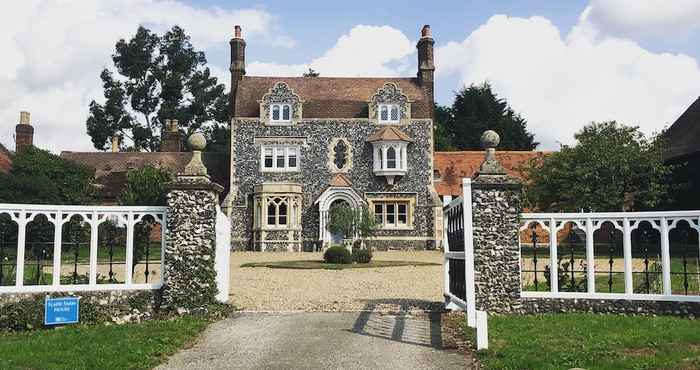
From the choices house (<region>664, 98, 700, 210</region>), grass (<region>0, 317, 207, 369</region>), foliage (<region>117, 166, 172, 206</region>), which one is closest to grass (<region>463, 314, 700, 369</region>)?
grass (<region>0, 317, 207, 369</region>)

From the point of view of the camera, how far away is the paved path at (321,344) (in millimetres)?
6957

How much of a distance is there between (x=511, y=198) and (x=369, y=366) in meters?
4.28

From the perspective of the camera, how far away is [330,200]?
35.0m

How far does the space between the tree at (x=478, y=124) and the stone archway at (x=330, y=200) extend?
1875cm

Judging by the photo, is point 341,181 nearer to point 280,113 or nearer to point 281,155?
point 281,155

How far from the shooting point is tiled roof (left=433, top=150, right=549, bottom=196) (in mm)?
38562

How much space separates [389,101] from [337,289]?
2252cm

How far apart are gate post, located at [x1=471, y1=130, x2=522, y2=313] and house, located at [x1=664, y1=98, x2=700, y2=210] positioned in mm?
25843

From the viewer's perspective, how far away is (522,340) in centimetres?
761

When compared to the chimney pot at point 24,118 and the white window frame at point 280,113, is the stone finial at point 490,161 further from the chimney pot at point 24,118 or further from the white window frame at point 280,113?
the chimney pot at point 24,118

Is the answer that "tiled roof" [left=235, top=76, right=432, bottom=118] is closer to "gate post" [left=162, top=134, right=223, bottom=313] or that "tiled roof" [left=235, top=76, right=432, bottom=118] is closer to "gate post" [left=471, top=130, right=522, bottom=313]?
"gate post" [left=162, top=134, right=223, bottom=313]

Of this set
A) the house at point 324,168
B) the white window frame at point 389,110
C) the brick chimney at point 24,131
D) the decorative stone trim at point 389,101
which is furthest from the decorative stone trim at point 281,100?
the brick chimney at point 24,131

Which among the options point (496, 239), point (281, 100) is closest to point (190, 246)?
point (496, 239)

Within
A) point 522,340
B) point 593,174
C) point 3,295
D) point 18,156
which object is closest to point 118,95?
point 18,156
